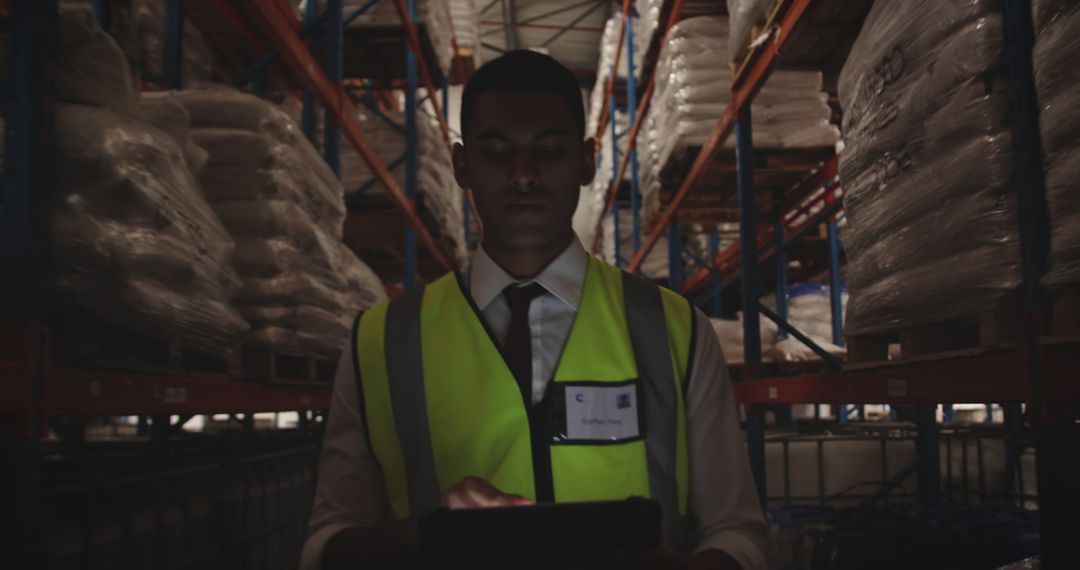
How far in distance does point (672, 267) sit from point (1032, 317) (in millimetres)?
7054

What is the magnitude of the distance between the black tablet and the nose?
2.35 ft

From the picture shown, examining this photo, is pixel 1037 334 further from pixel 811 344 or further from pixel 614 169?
pixel 614 169

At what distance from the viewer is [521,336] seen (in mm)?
1549

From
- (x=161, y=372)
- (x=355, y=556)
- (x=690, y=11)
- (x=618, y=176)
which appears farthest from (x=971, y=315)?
(x=618, y=176)

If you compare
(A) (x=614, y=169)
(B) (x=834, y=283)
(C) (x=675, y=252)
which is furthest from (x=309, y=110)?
(A) (x=614, y=169)

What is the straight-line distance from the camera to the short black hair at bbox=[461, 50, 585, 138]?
160cm

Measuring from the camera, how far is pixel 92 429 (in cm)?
1063

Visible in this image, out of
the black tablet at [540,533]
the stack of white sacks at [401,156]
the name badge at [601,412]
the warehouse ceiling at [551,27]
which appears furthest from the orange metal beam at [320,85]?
the warehouse ceiling at [551,27]

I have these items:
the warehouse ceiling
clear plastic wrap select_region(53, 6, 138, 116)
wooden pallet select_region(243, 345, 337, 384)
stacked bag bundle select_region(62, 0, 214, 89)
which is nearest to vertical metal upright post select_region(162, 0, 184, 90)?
stacked bag bundle select_region(62, 0, 214, 89)

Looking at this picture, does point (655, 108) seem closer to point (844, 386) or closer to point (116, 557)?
point (844, 386)

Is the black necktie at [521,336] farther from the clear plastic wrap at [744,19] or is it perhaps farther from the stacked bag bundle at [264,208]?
the clear plastic wrap at [744,19]

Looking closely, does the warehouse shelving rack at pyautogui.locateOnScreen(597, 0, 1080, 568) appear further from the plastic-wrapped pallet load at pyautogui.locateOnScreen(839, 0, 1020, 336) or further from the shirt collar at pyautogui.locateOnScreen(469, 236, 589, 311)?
the shirt collar at pyautogui.locateOnScreen(469, 236, 589, 311)

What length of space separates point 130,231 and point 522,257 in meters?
1.47

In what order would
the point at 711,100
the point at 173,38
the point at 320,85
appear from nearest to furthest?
the point at 173,38
the point at 320,85
the point at 711,100
